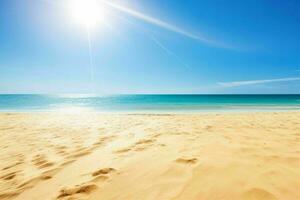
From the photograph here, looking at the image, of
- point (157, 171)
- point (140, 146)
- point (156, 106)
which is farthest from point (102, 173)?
point (156, 106)

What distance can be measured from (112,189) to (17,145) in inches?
161

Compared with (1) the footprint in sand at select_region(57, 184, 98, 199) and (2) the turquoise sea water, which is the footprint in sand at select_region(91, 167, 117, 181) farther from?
(2) the turquoise sea water

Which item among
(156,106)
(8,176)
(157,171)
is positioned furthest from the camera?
(156,106)

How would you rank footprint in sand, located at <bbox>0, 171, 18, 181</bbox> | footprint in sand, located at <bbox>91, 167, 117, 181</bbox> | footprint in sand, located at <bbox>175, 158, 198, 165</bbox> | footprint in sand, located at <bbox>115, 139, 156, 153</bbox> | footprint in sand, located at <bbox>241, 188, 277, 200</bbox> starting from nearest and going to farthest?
footprint in sand, located at <bbox>241, 188, 277, 200</bbox>
footprint in sand, located at <bbox>91, 167, 117, 181</bbox>
footprint in sand, located at <bbox>0, 171, 18, 181</bbox>
footprint in sand, located at <bbox>175, 158, 198, 165</bbox>
footprint in sand, located at <bbox>115, 139, 156, 153</bbox>

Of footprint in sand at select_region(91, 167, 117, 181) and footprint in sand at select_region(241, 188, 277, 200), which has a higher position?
footprint in sand at select_region(241, 188, 277, 200)

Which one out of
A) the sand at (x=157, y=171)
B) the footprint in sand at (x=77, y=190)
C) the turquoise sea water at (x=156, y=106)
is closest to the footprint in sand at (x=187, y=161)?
the sand at (x=157, y=171)

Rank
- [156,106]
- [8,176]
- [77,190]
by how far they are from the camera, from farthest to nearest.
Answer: [156,106], [8,176], [77,190]

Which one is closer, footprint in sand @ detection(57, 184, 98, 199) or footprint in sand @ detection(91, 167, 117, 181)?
footprint in sand @ detection(57, 184, 98, 199)

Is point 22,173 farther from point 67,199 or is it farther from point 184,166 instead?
point 184,166

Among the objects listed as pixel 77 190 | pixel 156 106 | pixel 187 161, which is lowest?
pixel 156 106

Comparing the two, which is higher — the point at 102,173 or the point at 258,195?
the point at 258,195

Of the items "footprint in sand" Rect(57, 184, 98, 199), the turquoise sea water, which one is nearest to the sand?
"footprint in sand" Rect(57, 184, 98, 199)

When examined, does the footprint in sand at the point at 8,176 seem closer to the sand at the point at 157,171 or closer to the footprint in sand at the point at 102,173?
the sand at the point at 157,171

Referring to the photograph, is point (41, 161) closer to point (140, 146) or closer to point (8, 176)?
point (8, 176)
